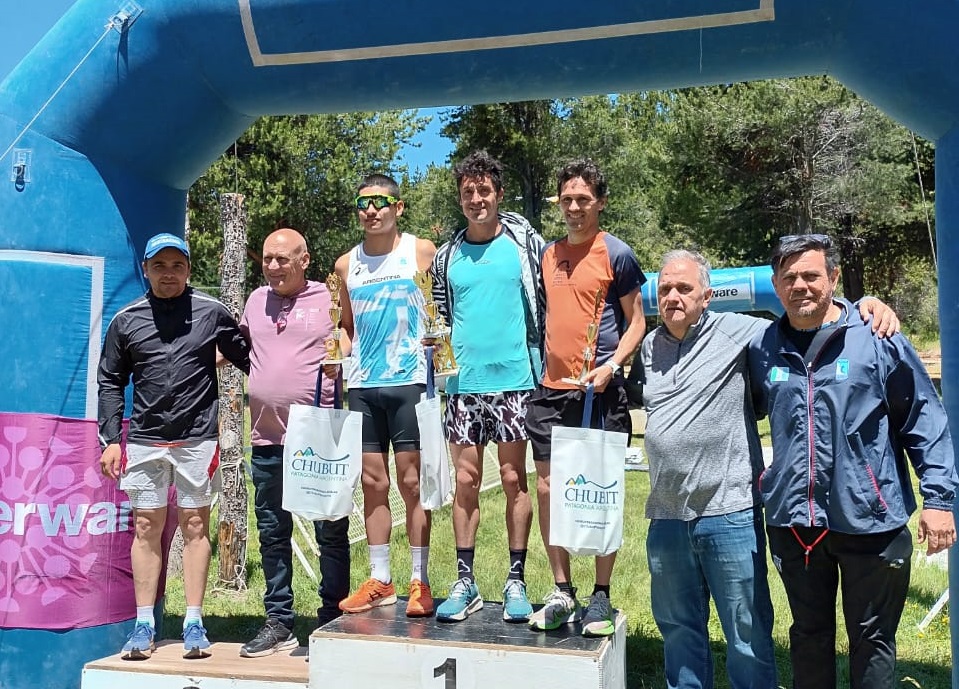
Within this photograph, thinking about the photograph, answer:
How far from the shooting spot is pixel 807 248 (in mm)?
3055

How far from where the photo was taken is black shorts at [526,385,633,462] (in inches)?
136

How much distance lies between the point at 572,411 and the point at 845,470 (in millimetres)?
1040

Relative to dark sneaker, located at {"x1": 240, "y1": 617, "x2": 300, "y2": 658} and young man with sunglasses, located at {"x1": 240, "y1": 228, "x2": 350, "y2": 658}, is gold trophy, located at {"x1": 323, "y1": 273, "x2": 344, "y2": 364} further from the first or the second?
dark sneaker, located at {"x1": 240, "y1": 617, "x2": 300, "y2": 658}

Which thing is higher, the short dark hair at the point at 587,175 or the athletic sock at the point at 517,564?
the short dark hair at the point at 587,175

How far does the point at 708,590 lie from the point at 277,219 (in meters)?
17.8

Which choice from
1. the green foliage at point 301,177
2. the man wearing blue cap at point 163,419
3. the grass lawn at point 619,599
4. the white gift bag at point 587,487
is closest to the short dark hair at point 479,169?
the white gift bag at point 587,487

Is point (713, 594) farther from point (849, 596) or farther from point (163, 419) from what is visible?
point (163, 419)

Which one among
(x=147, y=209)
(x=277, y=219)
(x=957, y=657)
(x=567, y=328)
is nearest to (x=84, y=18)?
(x=147, y=209)

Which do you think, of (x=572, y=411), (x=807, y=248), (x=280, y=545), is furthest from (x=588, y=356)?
(x=280, y=545)

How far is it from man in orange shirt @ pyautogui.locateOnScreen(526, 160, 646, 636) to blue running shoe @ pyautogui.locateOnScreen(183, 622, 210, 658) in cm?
146

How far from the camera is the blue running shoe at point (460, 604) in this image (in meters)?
3.63

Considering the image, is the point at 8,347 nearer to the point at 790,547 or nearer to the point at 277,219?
the point at 790,547

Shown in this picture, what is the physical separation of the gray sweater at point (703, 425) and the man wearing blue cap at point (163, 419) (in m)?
1.96

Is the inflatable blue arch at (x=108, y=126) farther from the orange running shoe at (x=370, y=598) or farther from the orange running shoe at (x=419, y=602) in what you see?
the orange running shoe at (x=419, y=602)
